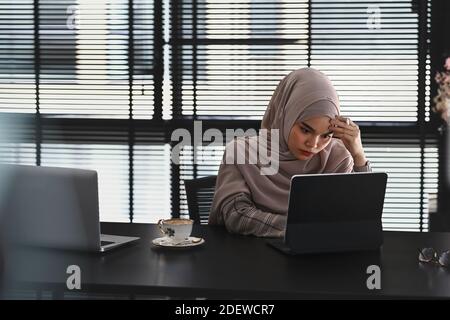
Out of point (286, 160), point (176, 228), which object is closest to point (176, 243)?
point (176, 228)

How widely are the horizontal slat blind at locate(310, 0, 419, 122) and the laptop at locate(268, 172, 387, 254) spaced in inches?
72.5

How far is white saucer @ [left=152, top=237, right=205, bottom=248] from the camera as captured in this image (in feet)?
6.64

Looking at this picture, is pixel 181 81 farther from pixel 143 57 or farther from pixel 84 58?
pixel 84 58

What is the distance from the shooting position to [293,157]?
2477 millimetres

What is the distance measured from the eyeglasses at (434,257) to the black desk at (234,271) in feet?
0.08

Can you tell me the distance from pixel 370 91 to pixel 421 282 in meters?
2.20

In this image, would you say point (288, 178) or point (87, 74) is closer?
point (288, 178)

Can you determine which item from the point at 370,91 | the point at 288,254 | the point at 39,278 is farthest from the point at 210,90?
the point at 39,278

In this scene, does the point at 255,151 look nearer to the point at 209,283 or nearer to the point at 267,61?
the point at 209,283

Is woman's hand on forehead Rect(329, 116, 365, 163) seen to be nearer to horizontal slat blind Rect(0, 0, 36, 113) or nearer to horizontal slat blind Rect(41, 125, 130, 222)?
horizontal slat blind Rect(41, 125, 130, 222)

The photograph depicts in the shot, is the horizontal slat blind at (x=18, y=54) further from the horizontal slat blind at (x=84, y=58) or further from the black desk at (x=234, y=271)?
the black desk at (x=234, y=271)

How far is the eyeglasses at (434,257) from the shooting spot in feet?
5.98

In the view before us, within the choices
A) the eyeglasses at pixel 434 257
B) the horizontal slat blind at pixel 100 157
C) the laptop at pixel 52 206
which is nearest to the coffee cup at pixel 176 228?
the laptop at pixel 52 206

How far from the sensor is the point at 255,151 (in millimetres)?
2529
